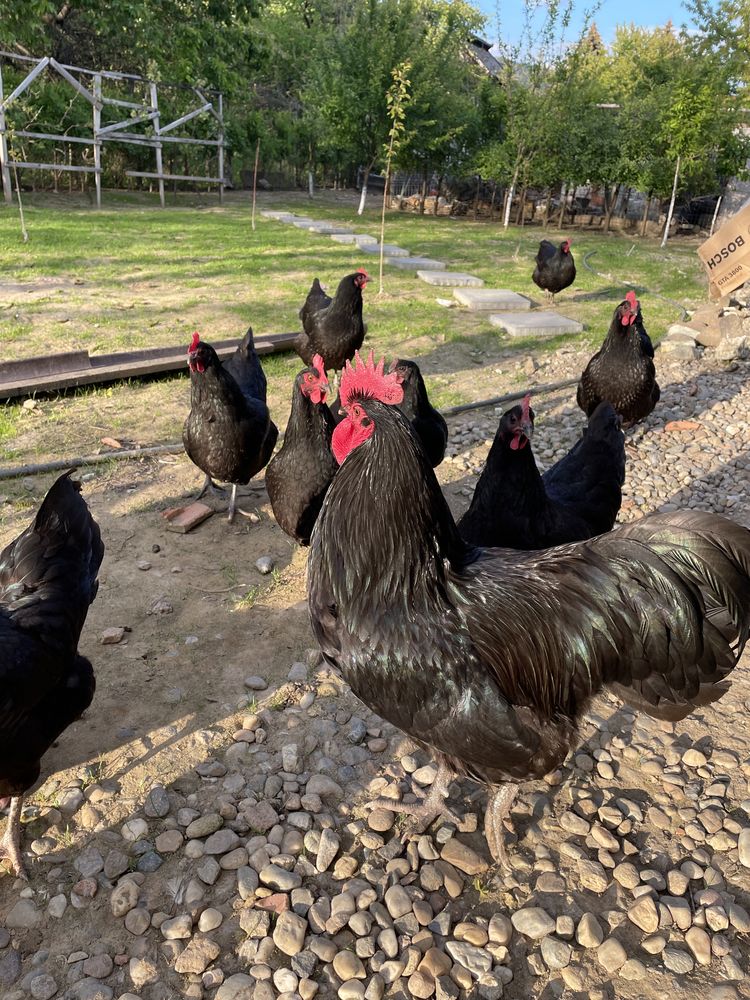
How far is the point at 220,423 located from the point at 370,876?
10.8 ft

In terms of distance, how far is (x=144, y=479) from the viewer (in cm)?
566

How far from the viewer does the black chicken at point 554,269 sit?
12.1m

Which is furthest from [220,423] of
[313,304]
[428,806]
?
[313,304]

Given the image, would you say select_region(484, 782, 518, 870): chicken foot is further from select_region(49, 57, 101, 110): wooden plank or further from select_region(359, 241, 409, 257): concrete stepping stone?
select_region(49, 57, 101, 110): wooden plank

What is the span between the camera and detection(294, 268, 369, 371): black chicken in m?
7.64

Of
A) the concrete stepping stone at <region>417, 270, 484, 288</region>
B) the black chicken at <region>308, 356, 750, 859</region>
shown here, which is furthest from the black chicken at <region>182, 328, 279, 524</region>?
the concrete stepping stone at <region>417, 270, 484, 288</region>

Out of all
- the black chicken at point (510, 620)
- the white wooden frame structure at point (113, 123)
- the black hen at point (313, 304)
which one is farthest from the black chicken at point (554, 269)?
the white wooden frame structure at point (113, 123)

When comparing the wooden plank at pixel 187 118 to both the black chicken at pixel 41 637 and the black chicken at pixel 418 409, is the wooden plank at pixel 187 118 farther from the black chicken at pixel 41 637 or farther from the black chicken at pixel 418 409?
the black chicken at pixel 41 637

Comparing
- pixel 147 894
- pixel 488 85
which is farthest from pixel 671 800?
pixel 488 85

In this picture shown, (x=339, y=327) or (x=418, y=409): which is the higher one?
(x=339, y=327)

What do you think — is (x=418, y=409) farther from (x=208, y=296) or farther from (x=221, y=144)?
(x=221, y=144)

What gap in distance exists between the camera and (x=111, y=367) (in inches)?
289

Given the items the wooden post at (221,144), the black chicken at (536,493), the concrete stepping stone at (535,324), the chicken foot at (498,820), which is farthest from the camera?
the wooden post at (221,144)

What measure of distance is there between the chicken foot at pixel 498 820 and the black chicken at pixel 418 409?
8.84 feet
